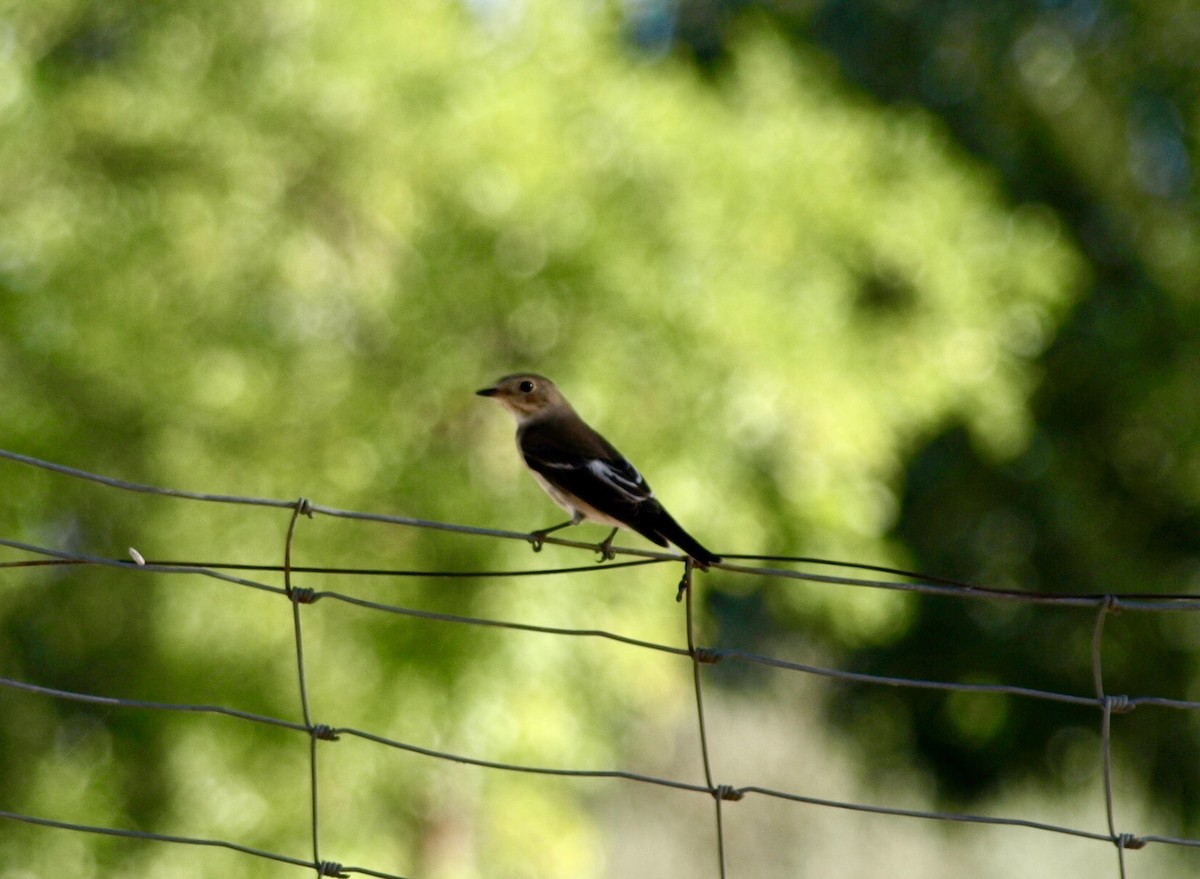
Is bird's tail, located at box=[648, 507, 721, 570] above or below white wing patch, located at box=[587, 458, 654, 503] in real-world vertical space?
below

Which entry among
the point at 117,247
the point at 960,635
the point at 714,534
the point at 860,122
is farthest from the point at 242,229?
the point at 960,635

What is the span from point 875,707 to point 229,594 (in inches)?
421

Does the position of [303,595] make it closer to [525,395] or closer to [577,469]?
[577,469]

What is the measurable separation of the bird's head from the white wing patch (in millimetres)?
930

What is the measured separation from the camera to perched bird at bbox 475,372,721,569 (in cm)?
441

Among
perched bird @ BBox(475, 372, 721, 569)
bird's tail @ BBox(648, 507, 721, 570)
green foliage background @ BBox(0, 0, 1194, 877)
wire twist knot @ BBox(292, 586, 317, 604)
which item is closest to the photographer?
wire twist knot @ BBox(292, 586, 317, 604)

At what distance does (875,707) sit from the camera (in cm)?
1741

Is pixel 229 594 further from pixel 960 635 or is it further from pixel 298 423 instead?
pixel 960 635

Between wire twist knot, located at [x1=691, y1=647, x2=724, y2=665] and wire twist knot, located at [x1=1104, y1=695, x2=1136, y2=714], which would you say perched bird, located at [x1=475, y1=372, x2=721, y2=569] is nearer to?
wire twist knot, located at [x1=691, y1=647, x2=724, y2=665]

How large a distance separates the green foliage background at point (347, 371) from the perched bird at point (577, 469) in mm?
2035

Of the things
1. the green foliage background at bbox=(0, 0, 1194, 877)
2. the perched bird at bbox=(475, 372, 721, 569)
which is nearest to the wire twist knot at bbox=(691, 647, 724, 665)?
the perched bird at bbox=(475, 372, 721, 569)

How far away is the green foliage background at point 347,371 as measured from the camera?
314 inches

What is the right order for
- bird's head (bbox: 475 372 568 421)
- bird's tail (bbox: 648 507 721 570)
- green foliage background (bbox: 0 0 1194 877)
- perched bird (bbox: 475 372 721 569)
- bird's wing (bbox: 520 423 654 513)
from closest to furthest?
bird's tail (bbox: 648 507 721 570) → perched bird (bbox: 475 372 721 569) → bird's wing (bbox: 520 423 654 513) → bird's head (bbox: 475 372 568 421) → green foliage background (bbox: 0 0 1194 877)

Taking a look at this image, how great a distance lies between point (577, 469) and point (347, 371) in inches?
137
